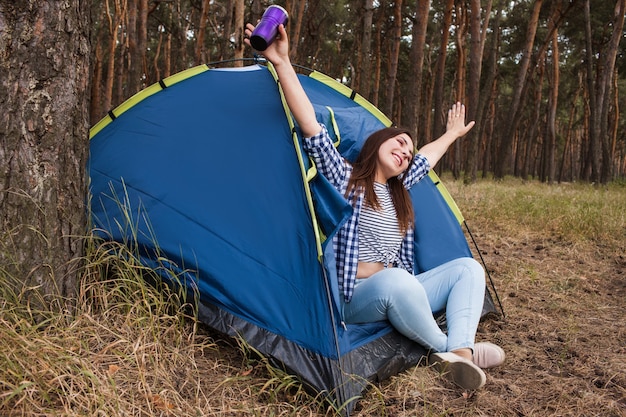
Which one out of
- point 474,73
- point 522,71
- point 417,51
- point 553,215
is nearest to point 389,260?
point 553,215

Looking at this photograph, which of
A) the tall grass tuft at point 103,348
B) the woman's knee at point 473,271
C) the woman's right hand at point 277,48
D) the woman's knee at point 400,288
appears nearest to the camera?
the tall grass tuft at point 103,348

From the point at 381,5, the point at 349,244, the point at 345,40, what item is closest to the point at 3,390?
the point at 349,244

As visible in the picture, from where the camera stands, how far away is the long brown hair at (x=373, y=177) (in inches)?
116

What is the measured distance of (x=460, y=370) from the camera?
2.57m

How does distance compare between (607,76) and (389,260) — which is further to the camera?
(607,76)

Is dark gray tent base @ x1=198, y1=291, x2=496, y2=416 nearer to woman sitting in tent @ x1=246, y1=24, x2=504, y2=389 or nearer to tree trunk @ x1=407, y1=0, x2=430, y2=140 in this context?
woman sitting in tent @ x1=246, y1=24, x2=504, y2=389

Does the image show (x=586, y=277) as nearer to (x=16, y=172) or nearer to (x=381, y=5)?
(x=16, y=172)

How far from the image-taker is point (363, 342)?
2.67 meters

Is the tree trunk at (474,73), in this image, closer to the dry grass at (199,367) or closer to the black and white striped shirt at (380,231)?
the dry grass at (199,367)

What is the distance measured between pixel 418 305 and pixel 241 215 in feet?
3.13

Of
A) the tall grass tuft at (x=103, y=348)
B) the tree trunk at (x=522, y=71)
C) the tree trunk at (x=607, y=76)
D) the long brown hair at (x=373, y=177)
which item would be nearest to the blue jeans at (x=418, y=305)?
the long brown hair at (x=373, y=177)

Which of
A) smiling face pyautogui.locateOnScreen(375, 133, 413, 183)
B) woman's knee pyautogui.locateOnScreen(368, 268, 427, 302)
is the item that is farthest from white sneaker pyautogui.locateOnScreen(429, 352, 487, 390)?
smiling face pyautogui.locateOnScreen(375, 133, 413, 183)

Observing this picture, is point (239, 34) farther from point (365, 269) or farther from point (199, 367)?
point (199, 367)

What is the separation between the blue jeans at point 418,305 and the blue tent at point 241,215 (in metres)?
0.10
